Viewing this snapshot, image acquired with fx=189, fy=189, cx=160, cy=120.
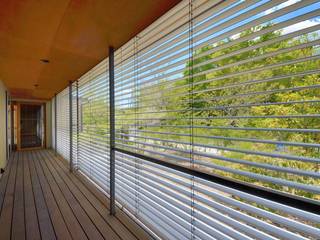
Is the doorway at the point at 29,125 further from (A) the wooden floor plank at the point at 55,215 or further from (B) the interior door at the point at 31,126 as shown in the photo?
(A) the wooden floor plank at the point at 55,215

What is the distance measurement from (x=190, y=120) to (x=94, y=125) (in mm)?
2408

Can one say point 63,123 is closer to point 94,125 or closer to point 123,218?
point 94,125

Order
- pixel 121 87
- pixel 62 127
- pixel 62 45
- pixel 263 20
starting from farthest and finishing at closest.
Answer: pixel 62 127 → pixel 121 87 → pixel 62 45 → pixel 263 20

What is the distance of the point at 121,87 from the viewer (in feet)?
7.97

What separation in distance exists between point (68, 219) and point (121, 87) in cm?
169

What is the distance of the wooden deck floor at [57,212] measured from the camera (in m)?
1.94

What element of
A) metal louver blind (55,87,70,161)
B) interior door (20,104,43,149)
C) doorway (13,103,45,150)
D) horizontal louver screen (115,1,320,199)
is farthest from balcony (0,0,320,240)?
interior door (20,104,43,149)

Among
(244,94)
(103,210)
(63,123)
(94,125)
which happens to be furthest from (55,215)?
(63,123)

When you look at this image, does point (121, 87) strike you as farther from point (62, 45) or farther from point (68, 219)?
point (68, 219)

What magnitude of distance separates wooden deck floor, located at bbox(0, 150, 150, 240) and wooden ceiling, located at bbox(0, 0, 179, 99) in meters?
2.01

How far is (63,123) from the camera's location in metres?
5.70

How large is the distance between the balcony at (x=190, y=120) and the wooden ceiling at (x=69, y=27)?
1 centimetres

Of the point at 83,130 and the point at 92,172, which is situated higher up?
the point at 83,130

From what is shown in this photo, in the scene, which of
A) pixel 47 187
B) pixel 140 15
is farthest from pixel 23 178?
pixel 140 15
